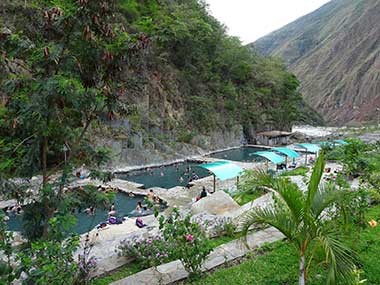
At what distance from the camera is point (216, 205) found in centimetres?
982

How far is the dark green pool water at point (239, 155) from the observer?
29828 mm

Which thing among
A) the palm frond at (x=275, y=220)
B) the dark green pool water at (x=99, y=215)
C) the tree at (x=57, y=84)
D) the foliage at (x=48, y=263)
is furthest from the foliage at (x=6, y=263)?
the dark green pool water at (x=99, y=215)

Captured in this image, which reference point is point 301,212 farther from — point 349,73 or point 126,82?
point 349,73

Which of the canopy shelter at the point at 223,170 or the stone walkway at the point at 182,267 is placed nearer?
the stone walkway at the point at 182,267

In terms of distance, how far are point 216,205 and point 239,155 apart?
74.0 ft

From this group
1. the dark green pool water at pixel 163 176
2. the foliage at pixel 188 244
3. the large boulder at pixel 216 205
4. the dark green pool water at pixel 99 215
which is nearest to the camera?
the foliage at pixel 188 244

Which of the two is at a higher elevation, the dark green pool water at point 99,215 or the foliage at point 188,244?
the foliage at point 188,244

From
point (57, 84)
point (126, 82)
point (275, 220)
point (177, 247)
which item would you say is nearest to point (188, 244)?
point (177, 247)

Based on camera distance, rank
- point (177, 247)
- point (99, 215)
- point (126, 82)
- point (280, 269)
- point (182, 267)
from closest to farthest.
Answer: point (126, 82) < point (177, 247) < point (280, 269) < point (182, 267) < point (99, 215)

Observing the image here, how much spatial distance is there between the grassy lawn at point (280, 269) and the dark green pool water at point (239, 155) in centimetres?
2244

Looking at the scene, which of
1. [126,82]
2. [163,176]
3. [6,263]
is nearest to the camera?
[6,263]

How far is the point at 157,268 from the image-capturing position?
17.7ft

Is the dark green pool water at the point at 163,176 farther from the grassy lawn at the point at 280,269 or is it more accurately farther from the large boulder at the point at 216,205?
the grassy lawn at the point at 280,269

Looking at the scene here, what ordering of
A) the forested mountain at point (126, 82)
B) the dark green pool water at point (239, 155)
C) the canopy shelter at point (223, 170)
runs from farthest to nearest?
the dark green pool water at point (239, 155)
the canopy shelter at point (223, 170)
the forested mountain at point (126, 82)
